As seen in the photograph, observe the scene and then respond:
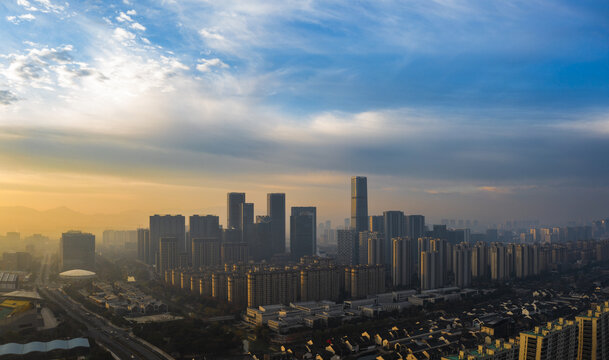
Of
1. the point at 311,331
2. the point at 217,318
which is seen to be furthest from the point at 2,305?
the point at 311,331

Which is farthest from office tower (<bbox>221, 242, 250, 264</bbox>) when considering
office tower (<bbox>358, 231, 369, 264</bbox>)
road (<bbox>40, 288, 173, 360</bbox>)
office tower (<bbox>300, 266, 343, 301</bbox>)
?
road (<bbox>40, 288, 173, 360</bbox>)

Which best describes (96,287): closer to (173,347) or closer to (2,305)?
(2,305)

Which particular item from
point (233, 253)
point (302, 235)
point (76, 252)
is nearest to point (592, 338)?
point (233, 253)

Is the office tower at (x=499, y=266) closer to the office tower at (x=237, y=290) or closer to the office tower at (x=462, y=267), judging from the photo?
the office tower at (x=462, y=267)

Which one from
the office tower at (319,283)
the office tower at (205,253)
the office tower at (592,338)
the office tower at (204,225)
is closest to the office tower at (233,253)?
the office tower at (205,253)

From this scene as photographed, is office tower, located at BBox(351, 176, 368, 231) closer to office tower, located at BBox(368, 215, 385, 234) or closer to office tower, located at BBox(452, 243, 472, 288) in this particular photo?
office tower, located at BBox(368, 215, 385, 234)
